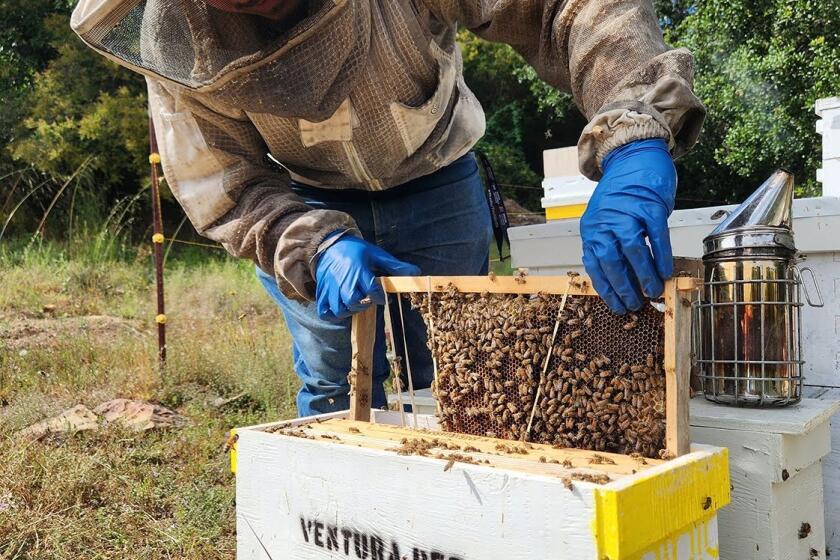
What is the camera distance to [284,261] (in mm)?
1987

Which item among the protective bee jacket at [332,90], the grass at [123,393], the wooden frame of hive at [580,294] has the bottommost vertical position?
the grass at [123,393]

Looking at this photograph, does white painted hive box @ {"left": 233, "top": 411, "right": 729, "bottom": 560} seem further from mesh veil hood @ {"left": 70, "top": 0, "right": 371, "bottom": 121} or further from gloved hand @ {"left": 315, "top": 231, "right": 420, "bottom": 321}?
mesh veil hood @ {"left": 70, "top": 0, "right": 371, "bottom": 121}

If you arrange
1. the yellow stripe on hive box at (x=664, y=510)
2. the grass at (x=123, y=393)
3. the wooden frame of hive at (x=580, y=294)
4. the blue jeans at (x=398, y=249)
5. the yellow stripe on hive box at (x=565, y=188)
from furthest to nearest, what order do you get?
the yellow stripe on hive box at (x=565, y=188) < the grass at (x=123, y=393) < the blue jeans at (x=398, y=249) < the wooden frame of hive at (x=580, y=294) < the yellow stripe on hive box at (x=664, y=510)

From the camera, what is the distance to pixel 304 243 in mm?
1973

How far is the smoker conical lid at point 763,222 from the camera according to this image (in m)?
1.61

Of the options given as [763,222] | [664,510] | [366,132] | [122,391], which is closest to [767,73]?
[122,391]

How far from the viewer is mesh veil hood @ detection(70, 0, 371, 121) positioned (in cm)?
191

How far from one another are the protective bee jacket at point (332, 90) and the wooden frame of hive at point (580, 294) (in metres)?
0.30

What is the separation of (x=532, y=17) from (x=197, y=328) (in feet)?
17.4

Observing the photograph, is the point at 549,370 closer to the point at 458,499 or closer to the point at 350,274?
the point at 458,499

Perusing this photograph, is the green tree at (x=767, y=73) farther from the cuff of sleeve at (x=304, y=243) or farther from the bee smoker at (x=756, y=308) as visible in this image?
the cuff of sleeve at (x=304, y=243)

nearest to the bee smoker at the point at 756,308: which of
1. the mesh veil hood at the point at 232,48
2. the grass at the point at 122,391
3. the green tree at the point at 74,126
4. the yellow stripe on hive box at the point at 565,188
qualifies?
the mesh veil hood at the point at 232,48

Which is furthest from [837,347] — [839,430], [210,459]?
[210,459]

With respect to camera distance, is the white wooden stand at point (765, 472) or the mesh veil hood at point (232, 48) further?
the mesh veil hood at point (232, 48)
